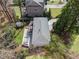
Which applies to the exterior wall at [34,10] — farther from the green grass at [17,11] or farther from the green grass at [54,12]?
the green grass at [54,12]

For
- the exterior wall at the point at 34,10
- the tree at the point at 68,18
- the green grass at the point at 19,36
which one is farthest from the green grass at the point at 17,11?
the tree at the point at 68,18

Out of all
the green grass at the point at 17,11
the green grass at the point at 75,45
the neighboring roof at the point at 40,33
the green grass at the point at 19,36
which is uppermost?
the green grass at the point at 17,11

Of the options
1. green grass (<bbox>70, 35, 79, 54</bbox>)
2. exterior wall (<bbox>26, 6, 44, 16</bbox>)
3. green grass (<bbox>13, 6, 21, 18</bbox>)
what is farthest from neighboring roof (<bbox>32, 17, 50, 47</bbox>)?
green grass (<bbox>13, 6, 21, 18</bbox>)

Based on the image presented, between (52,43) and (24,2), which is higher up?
(24,2)

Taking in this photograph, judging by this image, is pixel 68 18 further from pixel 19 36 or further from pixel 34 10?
pixel 19 36

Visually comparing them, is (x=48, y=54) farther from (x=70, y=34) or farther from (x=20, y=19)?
(x=20, y=19)

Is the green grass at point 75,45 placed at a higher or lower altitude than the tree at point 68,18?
lower

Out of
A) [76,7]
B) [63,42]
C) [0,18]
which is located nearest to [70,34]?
[63,42]
